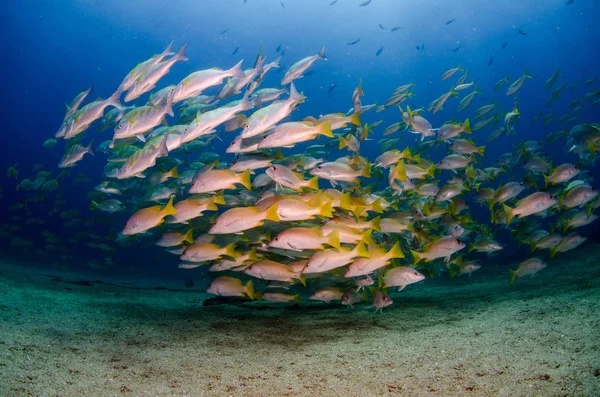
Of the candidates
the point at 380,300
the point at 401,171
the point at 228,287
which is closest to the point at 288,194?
the point at 228,287

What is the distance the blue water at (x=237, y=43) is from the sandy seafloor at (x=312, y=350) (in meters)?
27.7

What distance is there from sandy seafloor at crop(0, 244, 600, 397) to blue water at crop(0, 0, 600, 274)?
27.7 m

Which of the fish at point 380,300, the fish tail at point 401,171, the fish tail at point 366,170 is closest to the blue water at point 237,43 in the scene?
the fish at point 380,300

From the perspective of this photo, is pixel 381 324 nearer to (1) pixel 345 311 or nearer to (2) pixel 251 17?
(1) pixel 345 311

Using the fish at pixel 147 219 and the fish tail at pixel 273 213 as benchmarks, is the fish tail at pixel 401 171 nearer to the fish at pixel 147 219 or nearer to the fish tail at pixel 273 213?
the fish tail at pixel 273 213

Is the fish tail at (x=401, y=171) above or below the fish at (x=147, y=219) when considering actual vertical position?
above

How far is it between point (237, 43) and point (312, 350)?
172ft

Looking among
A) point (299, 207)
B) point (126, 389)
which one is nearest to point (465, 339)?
point (299, 207)

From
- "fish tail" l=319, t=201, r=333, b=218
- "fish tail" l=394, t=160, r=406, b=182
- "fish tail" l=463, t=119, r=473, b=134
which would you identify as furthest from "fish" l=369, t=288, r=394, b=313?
"fish tail" l=463, t=119, r=473, b=134

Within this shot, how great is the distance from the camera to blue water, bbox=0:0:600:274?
1533 inches

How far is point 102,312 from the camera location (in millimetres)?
5234

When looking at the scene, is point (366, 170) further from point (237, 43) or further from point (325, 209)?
point (237, 43)

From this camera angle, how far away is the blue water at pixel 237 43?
128ft

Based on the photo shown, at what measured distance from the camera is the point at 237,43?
4816cm
